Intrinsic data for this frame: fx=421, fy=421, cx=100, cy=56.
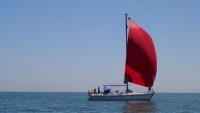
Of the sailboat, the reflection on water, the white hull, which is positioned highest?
the sailboat

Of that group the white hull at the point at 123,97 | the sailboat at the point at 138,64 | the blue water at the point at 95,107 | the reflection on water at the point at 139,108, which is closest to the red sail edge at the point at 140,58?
the sailboat at the point at 138,64

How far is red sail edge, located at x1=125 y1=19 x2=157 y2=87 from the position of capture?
200 feet

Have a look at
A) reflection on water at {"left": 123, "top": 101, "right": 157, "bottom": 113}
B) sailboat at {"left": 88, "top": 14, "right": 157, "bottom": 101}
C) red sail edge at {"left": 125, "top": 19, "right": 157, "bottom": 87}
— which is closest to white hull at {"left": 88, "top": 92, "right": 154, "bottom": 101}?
sailboat at {"left": 88, "top": 14, "right": 157, "bottom": 101}

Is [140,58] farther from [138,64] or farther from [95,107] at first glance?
[95,107]

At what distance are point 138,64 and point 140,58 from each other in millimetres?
949

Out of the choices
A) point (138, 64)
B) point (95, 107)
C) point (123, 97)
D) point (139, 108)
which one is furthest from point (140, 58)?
point (95, 107)

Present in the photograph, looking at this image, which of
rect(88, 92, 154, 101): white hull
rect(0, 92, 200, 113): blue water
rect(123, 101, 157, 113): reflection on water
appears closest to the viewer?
rect(123, 101, 157, 113): reflection on water

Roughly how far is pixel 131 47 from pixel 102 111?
831 inches

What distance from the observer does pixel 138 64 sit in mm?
61812

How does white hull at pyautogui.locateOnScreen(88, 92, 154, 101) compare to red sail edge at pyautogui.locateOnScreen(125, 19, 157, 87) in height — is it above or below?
below

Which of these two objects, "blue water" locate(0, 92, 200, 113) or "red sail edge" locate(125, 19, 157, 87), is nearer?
"blue water" locate(0, 92, 200, 113)

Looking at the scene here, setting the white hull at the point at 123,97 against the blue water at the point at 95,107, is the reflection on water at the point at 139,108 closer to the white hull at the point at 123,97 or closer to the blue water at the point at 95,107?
the blue water at the point at 95,107

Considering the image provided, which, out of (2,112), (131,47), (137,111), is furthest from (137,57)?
(2,112)

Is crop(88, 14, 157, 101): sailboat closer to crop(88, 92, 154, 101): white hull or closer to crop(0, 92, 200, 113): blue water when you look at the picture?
crop(88, 92, 154, 101): white hull
